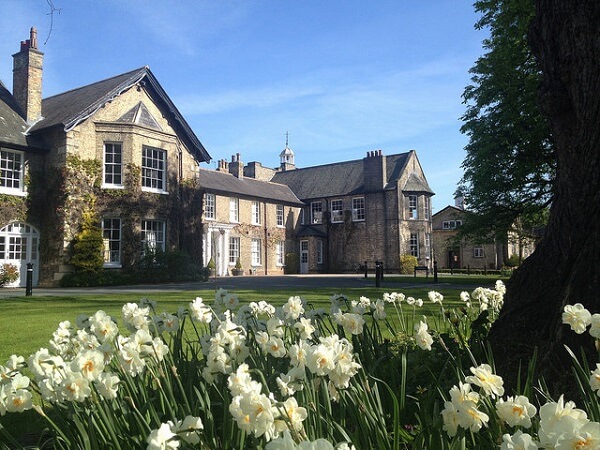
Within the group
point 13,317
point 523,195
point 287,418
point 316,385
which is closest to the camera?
point 287,418

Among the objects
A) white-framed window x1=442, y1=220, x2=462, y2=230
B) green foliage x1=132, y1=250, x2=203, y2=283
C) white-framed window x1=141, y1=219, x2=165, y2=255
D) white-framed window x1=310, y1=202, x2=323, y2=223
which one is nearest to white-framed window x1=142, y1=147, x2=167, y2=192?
white-framed window x1=141, y1=219, x2=165, y2=255

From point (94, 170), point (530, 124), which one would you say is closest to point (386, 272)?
point (530, 124)

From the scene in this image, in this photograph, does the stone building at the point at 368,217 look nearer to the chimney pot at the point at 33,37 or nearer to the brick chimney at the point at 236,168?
the brick chimney at the point at 236,168

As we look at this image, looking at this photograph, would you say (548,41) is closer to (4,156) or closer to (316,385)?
(316,385)

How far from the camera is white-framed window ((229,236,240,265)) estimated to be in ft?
111

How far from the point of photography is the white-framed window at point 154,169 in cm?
2309

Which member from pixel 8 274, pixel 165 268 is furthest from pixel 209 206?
pixel 8 274

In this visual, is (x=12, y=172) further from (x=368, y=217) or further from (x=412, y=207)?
(x=412, y=207)

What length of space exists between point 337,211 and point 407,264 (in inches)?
304

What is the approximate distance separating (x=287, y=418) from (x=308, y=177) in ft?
143

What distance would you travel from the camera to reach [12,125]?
21.2m

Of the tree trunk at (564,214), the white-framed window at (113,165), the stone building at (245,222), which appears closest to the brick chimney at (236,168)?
the stone building at (245,222)

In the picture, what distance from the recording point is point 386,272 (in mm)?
37562

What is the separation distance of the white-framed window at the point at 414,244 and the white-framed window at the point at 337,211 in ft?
19.4
